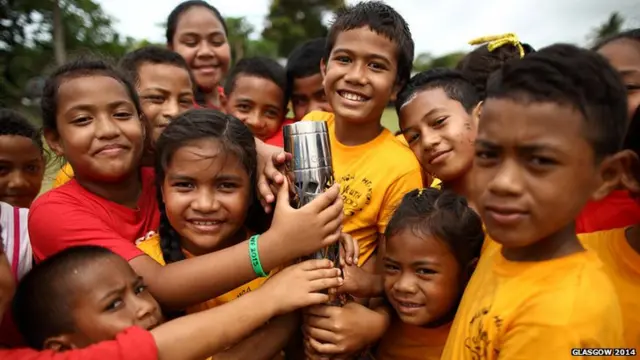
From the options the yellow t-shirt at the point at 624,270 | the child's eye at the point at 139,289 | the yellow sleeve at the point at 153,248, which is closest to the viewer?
the yellow t-shirt at the point at 624,270

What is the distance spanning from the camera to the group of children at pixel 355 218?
1.38m

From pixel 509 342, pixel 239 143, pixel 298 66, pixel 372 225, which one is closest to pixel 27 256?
pixel 239 143

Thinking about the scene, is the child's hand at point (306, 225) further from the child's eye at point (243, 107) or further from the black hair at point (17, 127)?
the child's eye at point (243, 107)

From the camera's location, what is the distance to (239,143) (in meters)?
2.12

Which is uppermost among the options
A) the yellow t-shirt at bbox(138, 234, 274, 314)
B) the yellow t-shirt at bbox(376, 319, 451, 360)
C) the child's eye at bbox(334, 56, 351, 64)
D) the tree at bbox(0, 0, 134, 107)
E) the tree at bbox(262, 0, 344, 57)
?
the tree at bbox(262, 0, 344, 57)

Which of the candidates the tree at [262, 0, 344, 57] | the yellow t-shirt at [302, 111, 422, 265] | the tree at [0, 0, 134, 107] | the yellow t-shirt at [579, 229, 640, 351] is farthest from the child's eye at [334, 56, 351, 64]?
the tree at [262, 0, 344, 57]

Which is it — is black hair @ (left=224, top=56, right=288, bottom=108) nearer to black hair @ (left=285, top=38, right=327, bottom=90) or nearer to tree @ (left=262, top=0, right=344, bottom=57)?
black hair @ (left=285, top=38, right=327, bottom=90)

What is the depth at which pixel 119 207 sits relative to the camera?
224cm

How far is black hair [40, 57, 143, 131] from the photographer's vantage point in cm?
227

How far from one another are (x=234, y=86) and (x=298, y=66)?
481mm

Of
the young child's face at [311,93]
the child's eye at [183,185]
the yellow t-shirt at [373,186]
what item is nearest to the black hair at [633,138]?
the yellow t-shirt at [373,186]

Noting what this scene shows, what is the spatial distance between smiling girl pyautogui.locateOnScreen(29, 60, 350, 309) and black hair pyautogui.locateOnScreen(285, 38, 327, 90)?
1.74 meters

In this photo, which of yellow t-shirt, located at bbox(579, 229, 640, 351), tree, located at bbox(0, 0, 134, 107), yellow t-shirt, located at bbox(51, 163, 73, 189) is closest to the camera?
yellow t-shirt, located at bbox(579, 229, 640, 351)

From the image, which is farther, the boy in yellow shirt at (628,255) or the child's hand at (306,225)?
the child's hand at (306,225)
